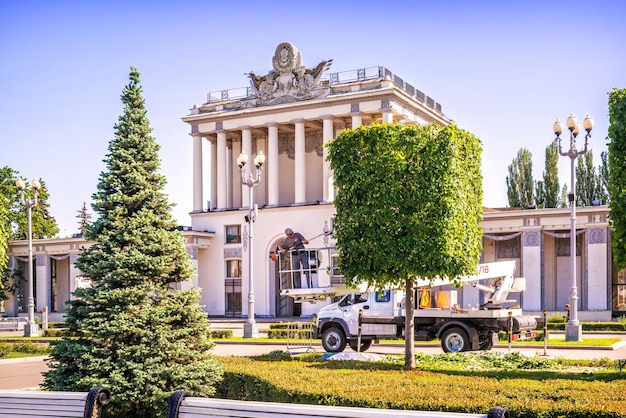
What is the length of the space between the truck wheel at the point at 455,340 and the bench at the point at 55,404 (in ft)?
57.1

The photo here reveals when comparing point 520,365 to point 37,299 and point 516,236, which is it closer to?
point 516,236

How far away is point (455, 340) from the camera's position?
25.6 m

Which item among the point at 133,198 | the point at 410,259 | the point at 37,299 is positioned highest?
the point at 133,198

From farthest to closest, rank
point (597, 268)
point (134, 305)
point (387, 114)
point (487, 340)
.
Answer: point (387, 114) → point (597, 268) → point (487, 340) → point (134, 305)

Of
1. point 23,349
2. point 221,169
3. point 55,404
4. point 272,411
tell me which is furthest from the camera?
point 221,169

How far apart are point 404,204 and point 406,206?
0.07m

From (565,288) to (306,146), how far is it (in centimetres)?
2427

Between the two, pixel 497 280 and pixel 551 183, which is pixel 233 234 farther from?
pixel 497 280

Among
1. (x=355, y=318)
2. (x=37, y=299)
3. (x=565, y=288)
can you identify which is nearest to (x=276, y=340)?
(x=355, y=318)

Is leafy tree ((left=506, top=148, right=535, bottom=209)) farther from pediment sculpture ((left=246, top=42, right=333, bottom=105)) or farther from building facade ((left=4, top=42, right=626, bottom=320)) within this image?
pediment sculpture ((left=246, top=42, right=333, bottom=105))

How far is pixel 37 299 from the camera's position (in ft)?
229

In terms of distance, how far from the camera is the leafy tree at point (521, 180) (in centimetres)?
6956

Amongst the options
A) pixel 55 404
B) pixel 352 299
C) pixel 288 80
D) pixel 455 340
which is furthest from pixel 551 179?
pixel 55 404

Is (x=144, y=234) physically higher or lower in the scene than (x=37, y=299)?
higher
